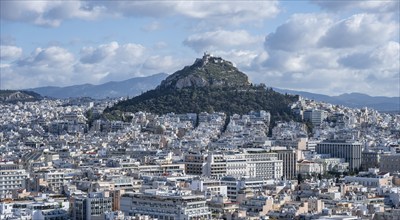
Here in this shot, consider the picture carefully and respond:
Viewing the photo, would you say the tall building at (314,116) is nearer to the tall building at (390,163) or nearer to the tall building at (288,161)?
the tall building at (390,163)

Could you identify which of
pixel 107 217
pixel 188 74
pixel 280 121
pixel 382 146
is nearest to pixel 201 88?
pixel 188 74

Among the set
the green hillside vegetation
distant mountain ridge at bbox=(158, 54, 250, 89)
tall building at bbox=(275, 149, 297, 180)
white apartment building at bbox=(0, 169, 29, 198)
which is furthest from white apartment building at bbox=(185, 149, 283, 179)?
distant mountain ridge at bbox=(158, 54, 250, 89)

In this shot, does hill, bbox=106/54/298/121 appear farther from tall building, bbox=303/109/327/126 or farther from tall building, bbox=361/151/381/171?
tall building, bbox=361/151/381/171

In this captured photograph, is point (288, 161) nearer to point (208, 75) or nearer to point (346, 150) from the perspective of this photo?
point (346, 150)

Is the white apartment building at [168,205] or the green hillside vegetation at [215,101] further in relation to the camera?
the green hillside vegetation at [215,101]

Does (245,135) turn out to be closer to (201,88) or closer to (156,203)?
(201,88)

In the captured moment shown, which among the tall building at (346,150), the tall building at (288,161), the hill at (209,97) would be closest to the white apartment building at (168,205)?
the tall building at (288,161)
